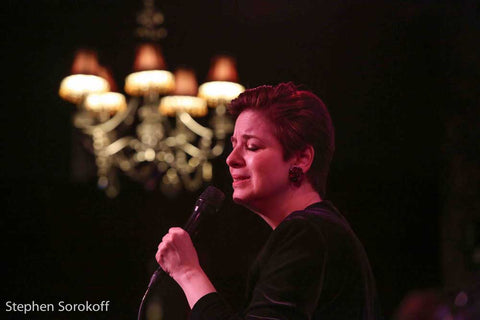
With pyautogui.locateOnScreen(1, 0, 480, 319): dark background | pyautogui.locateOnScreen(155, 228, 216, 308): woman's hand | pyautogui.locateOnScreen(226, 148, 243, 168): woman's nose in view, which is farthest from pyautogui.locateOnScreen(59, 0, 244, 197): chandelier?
pyautogui.locateOnScreen(155, 228, 216, 308): woman's hand

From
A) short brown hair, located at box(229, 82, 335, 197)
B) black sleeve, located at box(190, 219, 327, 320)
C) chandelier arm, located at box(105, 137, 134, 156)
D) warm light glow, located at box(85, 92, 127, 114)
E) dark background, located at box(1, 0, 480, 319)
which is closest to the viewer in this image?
black sleeve, located at box(190, 219, 327, 320)

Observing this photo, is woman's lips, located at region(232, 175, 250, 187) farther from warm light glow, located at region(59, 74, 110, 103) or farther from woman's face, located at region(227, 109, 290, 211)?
warm light glow, located at region(59, 74, 110, 103)

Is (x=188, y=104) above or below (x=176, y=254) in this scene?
above

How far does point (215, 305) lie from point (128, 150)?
8.47 feet

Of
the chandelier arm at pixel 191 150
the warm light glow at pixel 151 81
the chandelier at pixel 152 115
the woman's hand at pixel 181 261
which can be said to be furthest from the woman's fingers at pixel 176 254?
the chandelier arm at pixel 191 150

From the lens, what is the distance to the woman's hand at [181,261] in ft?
4.97

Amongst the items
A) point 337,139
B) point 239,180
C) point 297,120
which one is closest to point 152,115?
point 337,139

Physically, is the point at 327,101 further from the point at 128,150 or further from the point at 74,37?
the point at 74,37

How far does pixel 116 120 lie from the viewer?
3.59 m

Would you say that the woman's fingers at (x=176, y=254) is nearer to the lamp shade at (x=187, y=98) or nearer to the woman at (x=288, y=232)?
the woman at (x=288, y=232)

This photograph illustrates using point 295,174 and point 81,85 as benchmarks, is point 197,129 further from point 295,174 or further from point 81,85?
point 295,174

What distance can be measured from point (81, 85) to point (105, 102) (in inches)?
12.1

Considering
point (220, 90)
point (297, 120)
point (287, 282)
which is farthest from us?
point (220, 90)

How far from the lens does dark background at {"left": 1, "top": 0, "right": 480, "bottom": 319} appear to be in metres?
3.02
